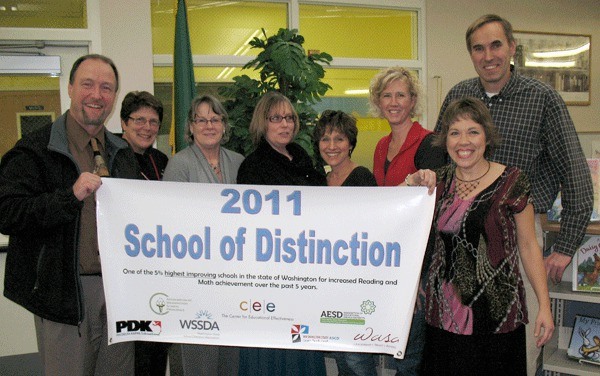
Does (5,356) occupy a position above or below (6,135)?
below

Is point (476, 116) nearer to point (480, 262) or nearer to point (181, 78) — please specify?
point (480, 262)

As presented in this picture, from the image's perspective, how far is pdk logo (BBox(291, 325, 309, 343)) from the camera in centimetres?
228

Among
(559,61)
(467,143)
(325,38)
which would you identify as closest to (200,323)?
(467,143)

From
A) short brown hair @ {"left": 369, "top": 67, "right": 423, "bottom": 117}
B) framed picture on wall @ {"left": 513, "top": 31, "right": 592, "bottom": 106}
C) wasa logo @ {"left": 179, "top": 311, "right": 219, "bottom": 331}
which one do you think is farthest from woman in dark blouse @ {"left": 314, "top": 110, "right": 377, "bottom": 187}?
framed picture on wall @ {"left": 513, "top": 31, "right": 592, "bottom": 106}

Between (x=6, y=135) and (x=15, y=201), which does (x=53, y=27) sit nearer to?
(x=6, y=135)

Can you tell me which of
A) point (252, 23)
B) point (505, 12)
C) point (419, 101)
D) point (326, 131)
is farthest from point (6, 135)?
point (505, 12)

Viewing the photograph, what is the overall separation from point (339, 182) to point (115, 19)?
318 cm

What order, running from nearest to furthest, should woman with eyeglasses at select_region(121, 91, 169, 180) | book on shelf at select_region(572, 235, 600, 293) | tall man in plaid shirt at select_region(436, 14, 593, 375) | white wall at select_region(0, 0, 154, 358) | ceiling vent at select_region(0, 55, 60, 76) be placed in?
tall man in plaid shirt at select_region(436, 14, 593, 375) → book on shelf at select_region(572, 235, 600, 293) → woman with eyeglasses at select_region(121, 91, 169, 180) → ceiling vent at select_region(0, 55, 60, 76) → white wall at select_region(0, 0, 154, 358)

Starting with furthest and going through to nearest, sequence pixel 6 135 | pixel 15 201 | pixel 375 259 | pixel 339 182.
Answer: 1. pixel 6 135
2. pixel 339 182
3. pixel 375 259
4. pixel 15 201

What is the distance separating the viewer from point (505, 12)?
6.43 m

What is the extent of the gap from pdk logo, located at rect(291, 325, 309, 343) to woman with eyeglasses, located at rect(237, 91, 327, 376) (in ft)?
0.98

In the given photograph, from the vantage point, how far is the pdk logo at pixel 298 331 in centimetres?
228

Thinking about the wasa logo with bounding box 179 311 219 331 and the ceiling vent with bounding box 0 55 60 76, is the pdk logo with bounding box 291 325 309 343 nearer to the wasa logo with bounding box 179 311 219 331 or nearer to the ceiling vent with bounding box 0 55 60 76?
the wasa logo with bounding box 179 311 219 331

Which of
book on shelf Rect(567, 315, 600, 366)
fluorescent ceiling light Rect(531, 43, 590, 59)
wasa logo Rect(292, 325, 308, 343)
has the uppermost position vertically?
fluorescent ceiling light Rect(531, 43, 590, 59)
